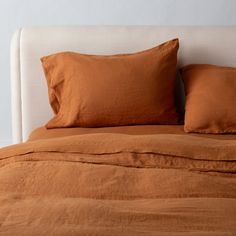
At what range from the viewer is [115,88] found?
2.38 meters

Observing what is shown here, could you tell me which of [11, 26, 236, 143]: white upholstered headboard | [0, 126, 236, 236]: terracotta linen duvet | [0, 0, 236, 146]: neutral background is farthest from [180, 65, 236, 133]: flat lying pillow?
[0, 0, 236, 146]: neutral background

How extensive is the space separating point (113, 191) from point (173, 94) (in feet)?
3.52

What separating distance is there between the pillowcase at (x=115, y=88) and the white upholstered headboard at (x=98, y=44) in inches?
5.3

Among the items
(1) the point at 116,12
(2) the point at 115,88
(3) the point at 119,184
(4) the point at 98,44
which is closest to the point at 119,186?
(3) the point at 119,184

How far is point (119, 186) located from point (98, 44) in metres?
1.21

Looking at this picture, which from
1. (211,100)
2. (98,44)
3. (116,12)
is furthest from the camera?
(116,12)

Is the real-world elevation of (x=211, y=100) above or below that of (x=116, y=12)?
below

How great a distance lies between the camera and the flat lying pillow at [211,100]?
2295 millimetres

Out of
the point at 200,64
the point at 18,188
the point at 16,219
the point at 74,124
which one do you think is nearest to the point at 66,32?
the point at 74,124

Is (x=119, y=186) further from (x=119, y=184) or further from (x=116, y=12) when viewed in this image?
(x=116, y=12)

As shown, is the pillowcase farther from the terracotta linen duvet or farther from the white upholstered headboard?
the terracotta linen duvet

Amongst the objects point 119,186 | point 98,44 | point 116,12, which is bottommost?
point 119,186

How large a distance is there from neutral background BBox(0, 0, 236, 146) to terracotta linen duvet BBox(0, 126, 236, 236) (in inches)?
48.3

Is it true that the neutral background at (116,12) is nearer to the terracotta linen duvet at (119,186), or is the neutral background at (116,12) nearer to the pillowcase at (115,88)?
the pillowcase at (115,88)
